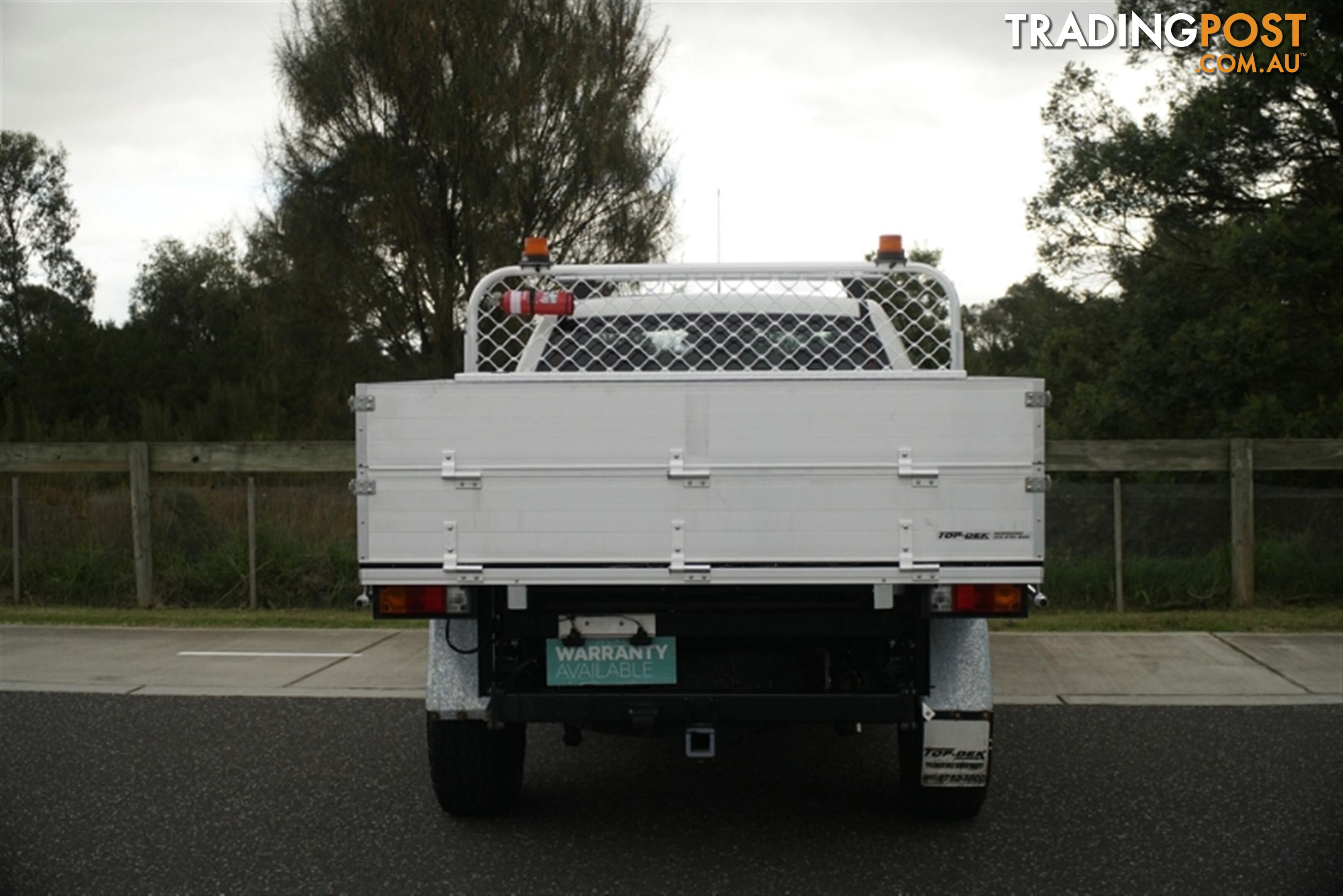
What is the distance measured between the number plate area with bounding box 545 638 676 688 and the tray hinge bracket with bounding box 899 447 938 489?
95cm

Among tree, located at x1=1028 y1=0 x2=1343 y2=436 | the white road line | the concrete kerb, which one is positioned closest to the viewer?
the concrete kerb

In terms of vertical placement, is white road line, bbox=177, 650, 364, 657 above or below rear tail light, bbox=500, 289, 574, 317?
below

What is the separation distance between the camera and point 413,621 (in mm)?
9133

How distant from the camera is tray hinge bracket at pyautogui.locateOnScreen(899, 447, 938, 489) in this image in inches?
173

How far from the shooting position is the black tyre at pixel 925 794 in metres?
4.94

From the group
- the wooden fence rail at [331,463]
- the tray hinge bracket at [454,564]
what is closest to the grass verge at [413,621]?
the wooden fence rail at [331,463]

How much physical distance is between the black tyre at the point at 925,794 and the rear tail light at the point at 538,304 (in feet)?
6.79

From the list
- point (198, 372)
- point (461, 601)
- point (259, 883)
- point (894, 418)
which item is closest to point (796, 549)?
point (894, 418)

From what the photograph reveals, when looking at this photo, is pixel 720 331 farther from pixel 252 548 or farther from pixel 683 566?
pixel 252 548

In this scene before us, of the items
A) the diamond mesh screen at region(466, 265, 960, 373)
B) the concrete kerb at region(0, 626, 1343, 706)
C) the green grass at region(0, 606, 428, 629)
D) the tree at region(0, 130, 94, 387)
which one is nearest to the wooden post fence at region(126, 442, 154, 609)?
the green grass at region(0, 606, 428, 629)

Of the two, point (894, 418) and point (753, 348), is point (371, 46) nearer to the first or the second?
point (753, 348)

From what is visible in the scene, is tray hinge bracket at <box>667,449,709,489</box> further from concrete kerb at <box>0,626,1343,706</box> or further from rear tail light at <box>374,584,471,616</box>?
concrete kerb at <box>0,626,1343,706</box>

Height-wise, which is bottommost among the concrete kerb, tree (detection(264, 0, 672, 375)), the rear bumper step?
the concrete kerb

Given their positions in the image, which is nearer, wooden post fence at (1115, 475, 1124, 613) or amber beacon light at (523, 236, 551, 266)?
amber beacon light at (523, 236, 551, 266)
